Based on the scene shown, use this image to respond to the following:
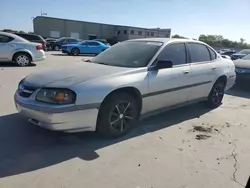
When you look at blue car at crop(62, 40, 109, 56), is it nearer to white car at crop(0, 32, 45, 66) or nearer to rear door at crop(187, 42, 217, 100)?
white car at crop(0, 32, 45, 66)

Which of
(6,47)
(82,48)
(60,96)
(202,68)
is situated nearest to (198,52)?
(202,68)

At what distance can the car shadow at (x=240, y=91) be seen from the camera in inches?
313

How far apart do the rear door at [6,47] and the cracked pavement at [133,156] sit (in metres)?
7.04

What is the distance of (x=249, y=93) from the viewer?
329 inches

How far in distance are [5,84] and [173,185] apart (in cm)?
624

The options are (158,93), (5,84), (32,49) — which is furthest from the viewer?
(32,49)

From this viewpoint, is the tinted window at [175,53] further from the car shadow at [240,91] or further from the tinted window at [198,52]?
the car shadow at [240,91]

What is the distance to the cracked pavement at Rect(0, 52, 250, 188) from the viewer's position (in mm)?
2846

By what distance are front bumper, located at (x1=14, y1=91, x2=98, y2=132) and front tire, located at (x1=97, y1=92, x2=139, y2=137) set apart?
0.15 metres

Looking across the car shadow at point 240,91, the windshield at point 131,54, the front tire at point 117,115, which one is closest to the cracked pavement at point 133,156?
the front tire at point 117,115

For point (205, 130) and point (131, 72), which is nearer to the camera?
point (131, 72)

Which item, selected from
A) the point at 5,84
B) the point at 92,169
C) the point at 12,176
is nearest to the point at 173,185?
the point at 92,169

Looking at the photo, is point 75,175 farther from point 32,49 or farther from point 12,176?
point 32,49

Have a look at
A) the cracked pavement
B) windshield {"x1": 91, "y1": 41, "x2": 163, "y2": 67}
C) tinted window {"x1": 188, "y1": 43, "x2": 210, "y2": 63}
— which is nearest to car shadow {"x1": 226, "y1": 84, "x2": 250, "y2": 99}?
tinted window {"x1": 188, "y1": 43, "x2": 210, "y2": 63}
